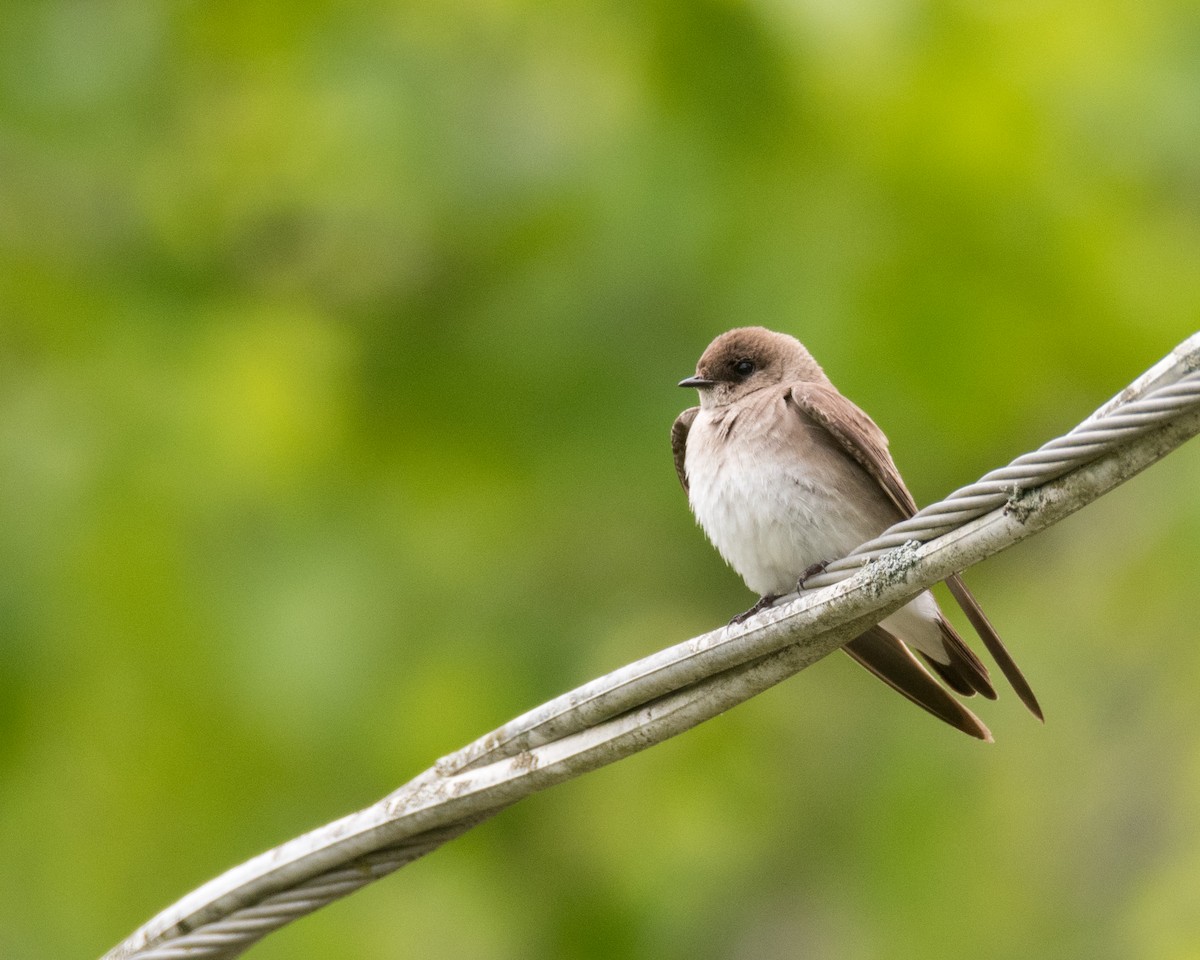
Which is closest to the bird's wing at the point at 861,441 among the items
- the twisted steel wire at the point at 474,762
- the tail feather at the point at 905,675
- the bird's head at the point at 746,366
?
the tail feather at the point at 905,675

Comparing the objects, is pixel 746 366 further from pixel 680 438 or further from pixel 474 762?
pixel 474 762

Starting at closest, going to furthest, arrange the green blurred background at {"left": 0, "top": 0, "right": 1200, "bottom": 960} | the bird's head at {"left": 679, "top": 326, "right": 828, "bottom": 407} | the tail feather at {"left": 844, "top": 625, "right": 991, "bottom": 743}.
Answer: the tail feather at {"left": 844, "top": 625, "right": 991, "bottom": 743}
the bird's head at {"left": 679, "top": 326, "right": 828, "bottom": 407}
the green blurred background at {"left": 0, "top": 0, "right": 1200, "bottom": 960}

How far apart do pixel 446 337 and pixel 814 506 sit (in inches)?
109

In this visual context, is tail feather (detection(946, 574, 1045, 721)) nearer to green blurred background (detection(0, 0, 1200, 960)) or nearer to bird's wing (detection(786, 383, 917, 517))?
bird's wing (detection(786, 383, 917, 517))

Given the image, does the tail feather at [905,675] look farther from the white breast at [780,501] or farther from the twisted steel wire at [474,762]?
the twisted steel wire at [474,762]

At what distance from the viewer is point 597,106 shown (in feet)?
21.1

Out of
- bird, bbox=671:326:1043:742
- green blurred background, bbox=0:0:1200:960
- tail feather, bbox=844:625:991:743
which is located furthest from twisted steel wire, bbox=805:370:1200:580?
green blurred background, bbox=0:0:1200:960

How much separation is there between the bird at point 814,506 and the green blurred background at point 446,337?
160 centimetres

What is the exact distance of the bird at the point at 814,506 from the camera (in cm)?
396

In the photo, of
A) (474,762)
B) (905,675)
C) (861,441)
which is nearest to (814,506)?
(861,441)

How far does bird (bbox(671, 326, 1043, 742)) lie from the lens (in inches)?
156

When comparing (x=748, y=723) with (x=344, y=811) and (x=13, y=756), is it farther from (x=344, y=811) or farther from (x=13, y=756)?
(x=13, y=756)

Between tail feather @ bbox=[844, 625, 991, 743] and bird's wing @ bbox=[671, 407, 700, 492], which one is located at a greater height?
bird's wing @ bbox=[671, 407, 700, 492]

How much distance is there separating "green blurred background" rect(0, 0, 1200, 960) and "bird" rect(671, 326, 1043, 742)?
160 centimetres
